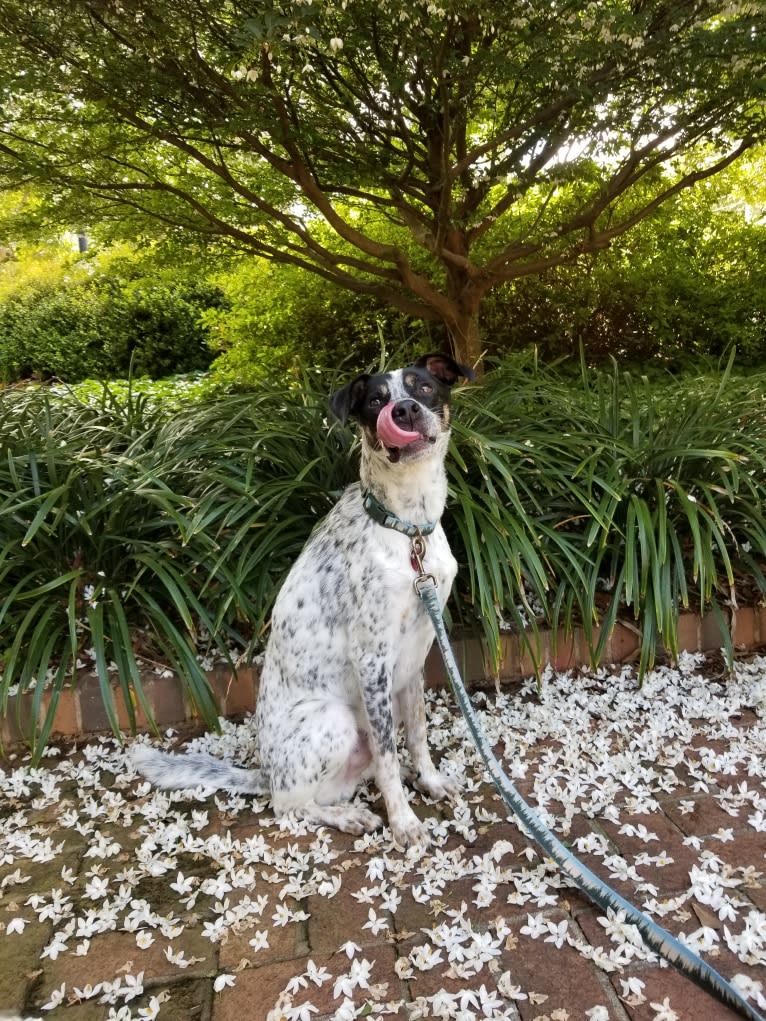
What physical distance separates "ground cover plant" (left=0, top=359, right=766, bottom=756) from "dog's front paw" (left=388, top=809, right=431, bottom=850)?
0.82 meters

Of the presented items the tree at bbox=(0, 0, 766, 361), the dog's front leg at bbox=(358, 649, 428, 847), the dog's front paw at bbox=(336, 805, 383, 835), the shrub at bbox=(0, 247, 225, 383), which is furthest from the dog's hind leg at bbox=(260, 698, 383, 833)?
the shrub at bbox=(0, 247, 225, 383)

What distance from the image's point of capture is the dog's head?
79.8 inches

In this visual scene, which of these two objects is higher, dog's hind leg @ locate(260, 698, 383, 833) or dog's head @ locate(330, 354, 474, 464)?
dog's head @ locate(330, 354, 474, 464)

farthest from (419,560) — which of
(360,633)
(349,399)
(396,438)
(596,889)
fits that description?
(596,889)

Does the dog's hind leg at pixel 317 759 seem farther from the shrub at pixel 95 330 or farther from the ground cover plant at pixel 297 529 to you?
the shrub at pixel 95 330

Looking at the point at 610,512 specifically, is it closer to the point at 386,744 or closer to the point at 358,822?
the point at 386,744

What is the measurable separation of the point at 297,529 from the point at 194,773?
1163 millimetres

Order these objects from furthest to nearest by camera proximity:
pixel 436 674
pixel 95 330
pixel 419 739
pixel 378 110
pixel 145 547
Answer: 1. pixel 95 330
2. pixel 378 110
3. pixel 436 674
4. pixel 145 547
5. pixel 419 739

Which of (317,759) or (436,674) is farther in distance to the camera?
(436,674)

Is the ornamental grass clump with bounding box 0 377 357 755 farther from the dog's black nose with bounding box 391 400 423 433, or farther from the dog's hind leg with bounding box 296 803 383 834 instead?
the dog's black nose with bounding box 391 400 423 433

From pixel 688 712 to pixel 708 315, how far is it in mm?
5899

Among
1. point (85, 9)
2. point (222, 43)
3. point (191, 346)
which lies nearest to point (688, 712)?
point (222, 43)

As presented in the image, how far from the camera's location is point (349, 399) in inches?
86.0

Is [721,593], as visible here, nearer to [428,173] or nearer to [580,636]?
[580,636]
